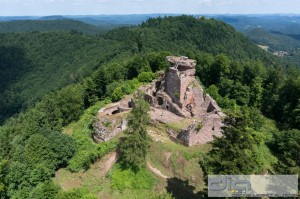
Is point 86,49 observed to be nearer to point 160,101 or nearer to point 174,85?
point 160,101

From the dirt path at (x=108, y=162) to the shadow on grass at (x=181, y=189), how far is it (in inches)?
279

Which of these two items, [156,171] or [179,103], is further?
[179,103]

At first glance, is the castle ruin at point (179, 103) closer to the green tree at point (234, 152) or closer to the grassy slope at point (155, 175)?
the grassy slope at point (155, 175)

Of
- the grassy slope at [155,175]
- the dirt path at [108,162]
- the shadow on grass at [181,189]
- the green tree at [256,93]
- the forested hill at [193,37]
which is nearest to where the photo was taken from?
the shadow on grass at [181,189]

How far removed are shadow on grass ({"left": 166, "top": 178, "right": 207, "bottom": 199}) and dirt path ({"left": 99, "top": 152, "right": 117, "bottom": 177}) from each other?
7089mm

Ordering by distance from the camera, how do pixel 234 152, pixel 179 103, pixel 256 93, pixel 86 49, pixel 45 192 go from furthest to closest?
1. pixel 86 49
2. pixel 256 93
3. pixel 179 103
4. pixel 45 192
5. pixel 234 152

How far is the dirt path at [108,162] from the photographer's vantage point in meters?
33.0

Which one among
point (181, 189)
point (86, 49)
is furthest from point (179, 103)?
point (86, 49)

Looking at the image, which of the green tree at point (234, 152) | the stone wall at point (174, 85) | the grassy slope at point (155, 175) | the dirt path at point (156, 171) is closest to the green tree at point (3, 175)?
the grassy slope at point (155, 175)

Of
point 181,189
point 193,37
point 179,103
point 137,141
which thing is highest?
point 137,141

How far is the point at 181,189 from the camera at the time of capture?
29.6 meters

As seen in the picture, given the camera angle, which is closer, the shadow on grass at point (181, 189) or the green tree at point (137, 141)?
the shadow on grass at point (181, 189)

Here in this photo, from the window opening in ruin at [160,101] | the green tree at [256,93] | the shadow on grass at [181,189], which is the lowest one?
the shadow on grass at [181,189]

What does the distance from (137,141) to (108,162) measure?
6091 millimetres
